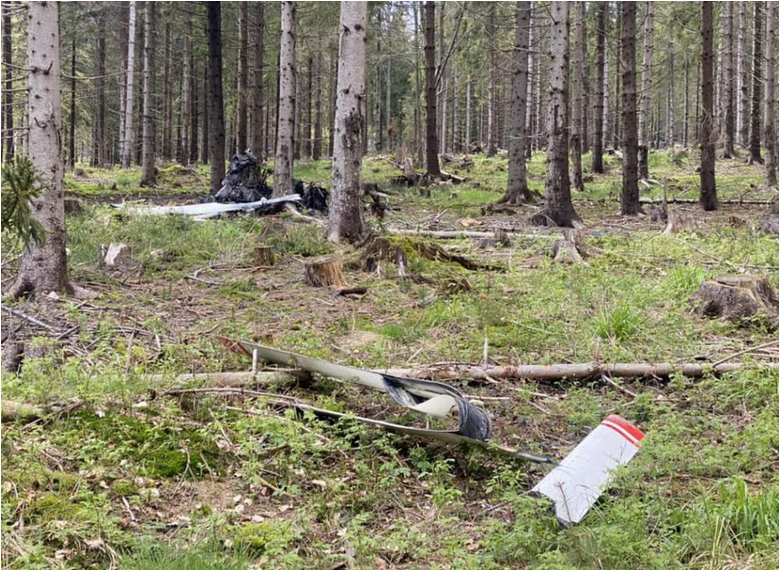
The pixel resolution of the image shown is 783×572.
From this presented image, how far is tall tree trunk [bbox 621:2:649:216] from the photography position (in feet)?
48.2

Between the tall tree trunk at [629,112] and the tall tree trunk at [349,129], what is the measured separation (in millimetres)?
6277

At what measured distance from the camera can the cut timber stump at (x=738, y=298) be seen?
6695 millimetres

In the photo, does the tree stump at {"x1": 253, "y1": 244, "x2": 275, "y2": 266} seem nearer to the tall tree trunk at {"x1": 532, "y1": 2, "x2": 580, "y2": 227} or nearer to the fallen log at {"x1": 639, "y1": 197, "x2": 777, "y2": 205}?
the tall tree trunk at {"x1": 532, "y1": 2, "x2": 580, "y2": 227}

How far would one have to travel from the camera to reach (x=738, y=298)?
6750mm

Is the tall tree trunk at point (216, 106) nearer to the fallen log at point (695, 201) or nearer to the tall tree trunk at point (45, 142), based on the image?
the fallen log at point (695, 201)

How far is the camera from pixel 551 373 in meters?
5.44

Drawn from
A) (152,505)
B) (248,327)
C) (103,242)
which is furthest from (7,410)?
(103,242)

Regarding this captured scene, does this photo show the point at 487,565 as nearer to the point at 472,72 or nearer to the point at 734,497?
the point at 734,497

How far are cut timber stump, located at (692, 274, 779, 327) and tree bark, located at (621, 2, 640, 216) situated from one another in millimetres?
8154

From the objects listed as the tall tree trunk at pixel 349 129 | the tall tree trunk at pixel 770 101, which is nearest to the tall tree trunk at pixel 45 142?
the tall tree trunk at pixel 349 129

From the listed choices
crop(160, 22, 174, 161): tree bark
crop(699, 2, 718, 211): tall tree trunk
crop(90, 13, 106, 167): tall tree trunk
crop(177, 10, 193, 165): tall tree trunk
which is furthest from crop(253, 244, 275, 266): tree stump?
crop(160, 22, 174, 161): tree bark

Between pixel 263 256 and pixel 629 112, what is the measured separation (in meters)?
8.67

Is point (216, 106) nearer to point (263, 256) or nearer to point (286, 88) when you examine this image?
point (286, 88)

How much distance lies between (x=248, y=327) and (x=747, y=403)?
4018mm
